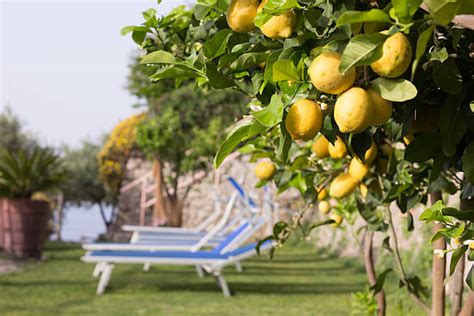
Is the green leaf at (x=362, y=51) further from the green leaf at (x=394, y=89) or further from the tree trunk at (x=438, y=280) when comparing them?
the tree trunk at (x=438, y=280)

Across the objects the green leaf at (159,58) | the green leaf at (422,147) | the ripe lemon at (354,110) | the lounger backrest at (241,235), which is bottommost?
the lounger backrest at (241,235)

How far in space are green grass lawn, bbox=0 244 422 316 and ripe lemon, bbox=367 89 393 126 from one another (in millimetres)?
2871

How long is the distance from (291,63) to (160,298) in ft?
14.9

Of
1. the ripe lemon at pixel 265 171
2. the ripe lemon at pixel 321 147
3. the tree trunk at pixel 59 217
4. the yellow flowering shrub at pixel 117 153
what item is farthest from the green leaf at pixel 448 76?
the tree trunk at pixel 59 217

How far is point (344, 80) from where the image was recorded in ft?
1.97

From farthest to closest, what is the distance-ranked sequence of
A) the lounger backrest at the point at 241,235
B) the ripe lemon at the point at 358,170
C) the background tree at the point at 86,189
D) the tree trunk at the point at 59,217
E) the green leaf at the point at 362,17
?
the background tree at the point at 86,189 < the tree trunk at the point at 59,217 < the lounger backrest at the point at 241,235 < the ripe lemon at the point at 358,170 < the green leaf at the point at 362,17

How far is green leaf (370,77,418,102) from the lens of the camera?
60 cm

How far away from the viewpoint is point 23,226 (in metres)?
7.62

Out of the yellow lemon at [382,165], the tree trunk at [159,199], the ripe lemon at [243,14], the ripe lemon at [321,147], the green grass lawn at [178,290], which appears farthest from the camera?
the tree trunk at [159,199]

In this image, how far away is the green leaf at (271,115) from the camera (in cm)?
62

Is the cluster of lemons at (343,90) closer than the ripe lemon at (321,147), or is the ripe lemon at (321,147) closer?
the cluster of lemons at (343,90)

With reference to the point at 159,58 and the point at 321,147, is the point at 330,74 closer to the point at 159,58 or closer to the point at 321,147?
the point at 159,58

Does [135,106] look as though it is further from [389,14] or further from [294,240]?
[389,14]

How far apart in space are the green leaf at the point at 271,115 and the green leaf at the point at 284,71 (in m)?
0.04
